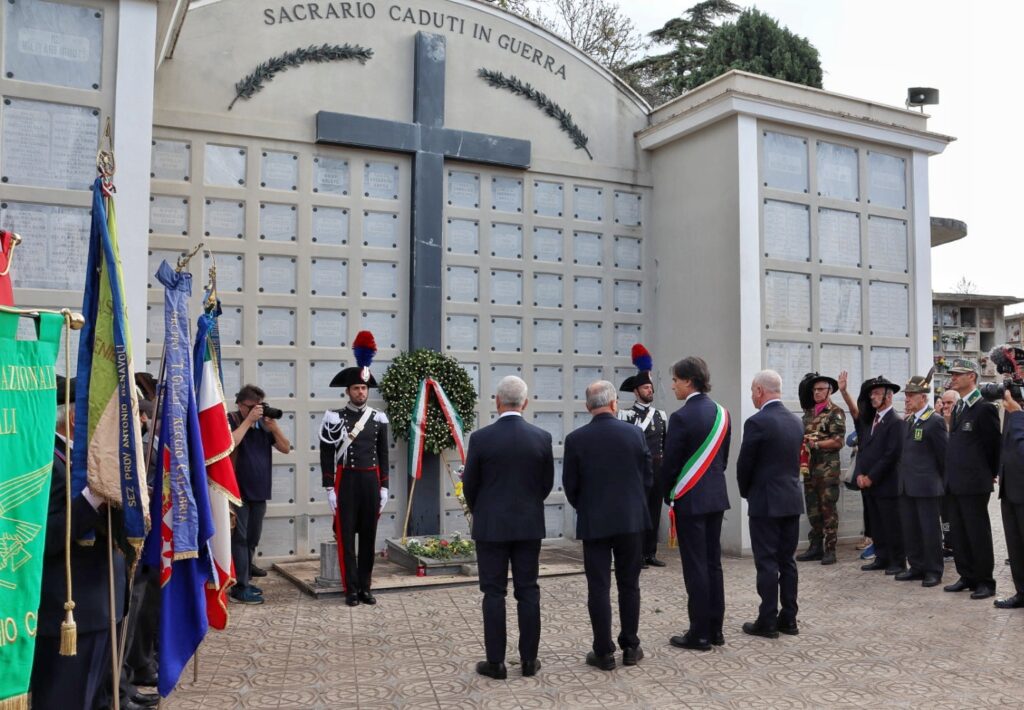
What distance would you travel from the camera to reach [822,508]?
30.7 ft

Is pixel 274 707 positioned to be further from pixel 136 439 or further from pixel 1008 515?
pixel 1008 515

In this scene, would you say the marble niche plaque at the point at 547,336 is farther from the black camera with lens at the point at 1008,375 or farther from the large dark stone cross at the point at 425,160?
the black camera with lens at the point at 1008,375

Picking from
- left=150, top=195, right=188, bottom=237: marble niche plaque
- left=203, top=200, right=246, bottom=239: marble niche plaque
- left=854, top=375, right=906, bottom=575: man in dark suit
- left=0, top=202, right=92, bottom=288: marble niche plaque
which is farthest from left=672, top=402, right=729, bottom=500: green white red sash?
left=150, top=195, right=188, bottom=237: marble niche plaque

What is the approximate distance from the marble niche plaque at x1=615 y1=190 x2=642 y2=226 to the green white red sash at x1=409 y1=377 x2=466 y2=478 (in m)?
3.31

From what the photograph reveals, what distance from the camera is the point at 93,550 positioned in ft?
11.6

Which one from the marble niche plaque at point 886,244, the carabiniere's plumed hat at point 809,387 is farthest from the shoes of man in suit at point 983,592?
the marble niche plaque at point 886,244

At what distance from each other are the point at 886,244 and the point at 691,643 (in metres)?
7.04

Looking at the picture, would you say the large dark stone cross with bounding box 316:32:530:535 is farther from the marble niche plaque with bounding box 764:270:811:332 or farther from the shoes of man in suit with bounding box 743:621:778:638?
the shoes of man in suit with bounding box 743:621:778:638

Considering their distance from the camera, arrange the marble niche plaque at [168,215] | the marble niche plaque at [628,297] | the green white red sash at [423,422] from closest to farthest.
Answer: the marble niche plaque at [168,215] < the green white red sash at [423,422] < the marble niche plaque at [628,297]

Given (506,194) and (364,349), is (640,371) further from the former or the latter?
(364,349)

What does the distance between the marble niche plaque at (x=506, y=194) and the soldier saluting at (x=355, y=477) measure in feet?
11.0

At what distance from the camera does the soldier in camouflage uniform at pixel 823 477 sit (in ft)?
30.5

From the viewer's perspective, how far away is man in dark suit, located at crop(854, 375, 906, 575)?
8781 millimetres

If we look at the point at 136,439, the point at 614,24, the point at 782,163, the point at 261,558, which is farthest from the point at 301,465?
the point at 614,24
